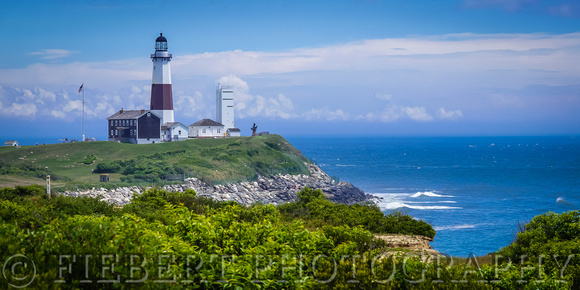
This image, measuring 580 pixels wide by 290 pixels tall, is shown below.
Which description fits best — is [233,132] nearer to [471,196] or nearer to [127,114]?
[127,114]

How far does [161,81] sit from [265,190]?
81.9 feet

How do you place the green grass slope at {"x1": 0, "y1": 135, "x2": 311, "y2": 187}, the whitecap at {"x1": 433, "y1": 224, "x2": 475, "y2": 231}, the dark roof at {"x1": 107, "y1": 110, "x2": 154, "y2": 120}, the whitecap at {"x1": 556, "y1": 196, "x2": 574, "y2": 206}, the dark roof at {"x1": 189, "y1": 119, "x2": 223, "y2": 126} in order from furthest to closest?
the dark roof at {"x1": 189, "y1": 119, "x2": 223, "y2": 126}
the dark roof at {"x1": 107, "y1": 110, "x2": 154, "y2": 120}
the whitecap at {"x1": 556, "y1": 196, "x2": 574, "y2": 206}
the green grass slope at {"x1": 0, "y1": 135, "x2": 311, "y2": 187}
the whitecap at {"x1": 433, "y1": 224, "x2": 475, "y2": 231}

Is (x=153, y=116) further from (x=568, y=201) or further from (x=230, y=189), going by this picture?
(x=568, y=201)

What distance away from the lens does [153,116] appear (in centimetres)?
6312

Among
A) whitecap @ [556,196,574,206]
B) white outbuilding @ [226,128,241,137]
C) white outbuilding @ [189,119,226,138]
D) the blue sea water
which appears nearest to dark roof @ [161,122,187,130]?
white outbuilding @ [189,119,226,138]

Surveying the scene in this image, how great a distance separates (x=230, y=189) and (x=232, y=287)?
3806cm

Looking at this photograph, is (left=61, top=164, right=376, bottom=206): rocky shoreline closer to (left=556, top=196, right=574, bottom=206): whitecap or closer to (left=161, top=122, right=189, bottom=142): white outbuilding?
(left=556, top=196, right=574, bottom=206): whitecap

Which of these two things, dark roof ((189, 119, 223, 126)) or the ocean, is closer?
the ocean

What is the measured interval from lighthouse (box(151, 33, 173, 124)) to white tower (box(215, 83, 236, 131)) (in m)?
10.5

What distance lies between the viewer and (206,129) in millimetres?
72938

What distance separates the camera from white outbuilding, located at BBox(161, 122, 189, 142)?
6562 centimetres

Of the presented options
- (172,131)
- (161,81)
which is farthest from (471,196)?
(161,81)

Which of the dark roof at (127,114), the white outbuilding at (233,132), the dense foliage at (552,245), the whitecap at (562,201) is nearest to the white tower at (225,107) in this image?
the white outbuilding at (233,132)

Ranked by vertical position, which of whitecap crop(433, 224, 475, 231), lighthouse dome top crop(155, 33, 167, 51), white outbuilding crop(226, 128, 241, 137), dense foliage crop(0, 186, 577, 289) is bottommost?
whitecap crop(433, 224, 475, 231)
